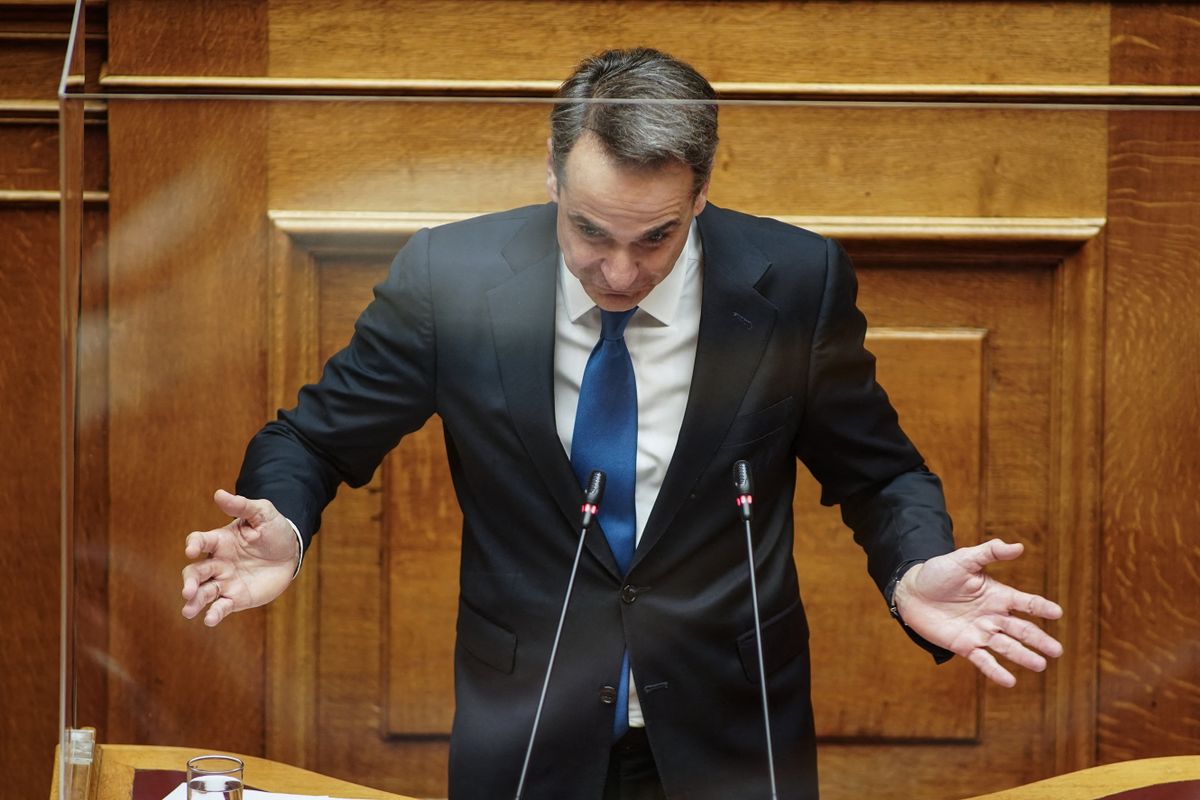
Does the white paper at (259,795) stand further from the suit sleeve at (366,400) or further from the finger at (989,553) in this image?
the finger at (989,553)

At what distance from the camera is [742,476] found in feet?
3.56

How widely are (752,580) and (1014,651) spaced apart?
194 millimetres

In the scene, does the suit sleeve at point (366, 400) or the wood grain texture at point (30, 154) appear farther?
the wood grain texture at point (30, 154)

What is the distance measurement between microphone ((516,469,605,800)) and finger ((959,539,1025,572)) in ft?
0.87

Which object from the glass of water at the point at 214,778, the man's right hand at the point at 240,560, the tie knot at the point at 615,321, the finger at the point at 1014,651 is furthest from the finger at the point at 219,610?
the finger at the point at 1014,651

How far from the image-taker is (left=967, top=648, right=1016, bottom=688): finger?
1.07 m

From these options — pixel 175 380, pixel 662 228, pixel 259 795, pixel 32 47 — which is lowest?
pixel 259 795

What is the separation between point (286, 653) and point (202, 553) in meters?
0.10

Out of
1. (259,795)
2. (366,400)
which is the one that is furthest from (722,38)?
(259,795)

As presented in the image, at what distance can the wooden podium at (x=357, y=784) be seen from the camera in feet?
3.62

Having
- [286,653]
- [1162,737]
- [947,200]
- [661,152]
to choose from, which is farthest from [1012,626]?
[286,653]

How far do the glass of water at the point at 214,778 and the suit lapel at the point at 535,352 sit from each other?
30 cm

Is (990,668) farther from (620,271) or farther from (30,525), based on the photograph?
(30,525)

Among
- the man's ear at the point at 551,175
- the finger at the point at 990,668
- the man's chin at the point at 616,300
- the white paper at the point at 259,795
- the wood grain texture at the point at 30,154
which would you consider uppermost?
the wood grain texture at the point at 30,154
